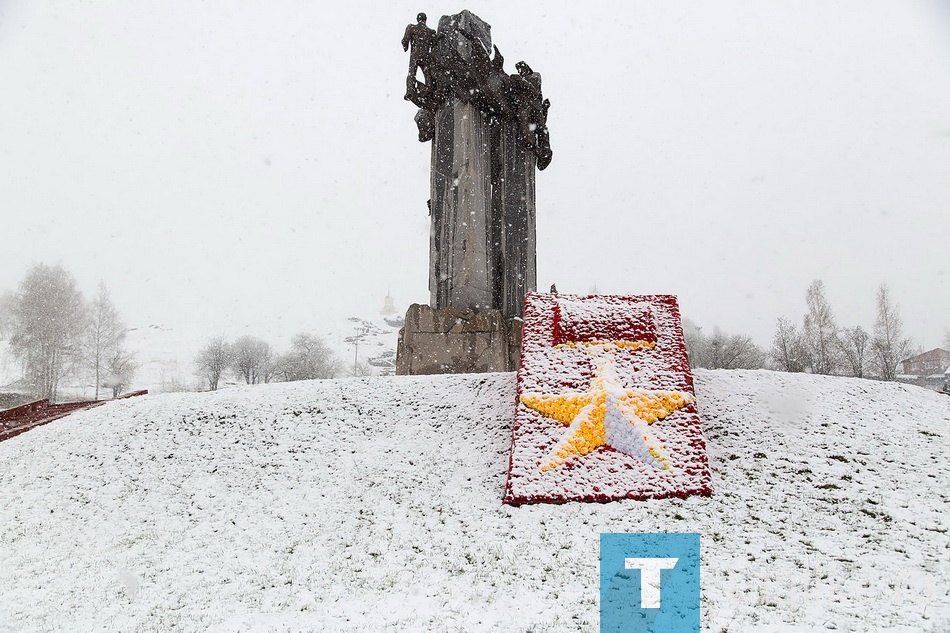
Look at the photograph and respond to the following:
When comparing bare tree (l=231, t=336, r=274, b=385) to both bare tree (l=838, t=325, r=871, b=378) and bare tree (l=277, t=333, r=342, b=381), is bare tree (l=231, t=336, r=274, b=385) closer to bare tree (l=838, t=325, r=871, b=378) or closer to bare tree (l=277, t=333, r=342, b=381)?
bare tree (l=277, t=333, r=342, b=381)

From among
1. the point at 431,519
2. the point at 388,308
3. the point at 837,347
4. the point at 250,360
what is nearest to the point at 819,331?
the point at 837,347

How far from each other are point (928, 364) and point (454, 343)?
5618cm

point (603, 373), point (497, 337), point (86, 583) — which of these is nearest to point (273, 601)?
point (86, 583)

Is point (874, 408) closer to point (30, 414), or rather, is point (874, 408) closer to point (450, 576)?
point (450, 576)

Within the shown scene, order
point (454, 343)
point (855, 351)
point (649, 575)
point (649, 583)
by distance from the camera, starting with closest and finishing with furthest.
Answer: point (649, 583), point (649, 575), point (454, 343), point (855, 351)

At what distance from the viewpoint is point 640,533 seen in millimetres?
5199

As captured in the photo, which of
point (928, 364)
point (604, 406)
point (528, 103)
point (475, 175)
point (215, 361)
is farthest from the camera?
point (928, 364)

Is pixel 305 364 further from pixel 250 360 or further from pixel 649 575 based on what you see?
pixel 649 575

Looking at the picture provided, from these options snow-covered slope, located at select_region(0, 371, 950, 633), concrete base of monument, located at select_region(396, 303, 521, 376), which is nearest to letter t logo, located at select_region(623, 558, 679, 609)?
snow-covered slope, located at select_region(0, 371, 950, 633)

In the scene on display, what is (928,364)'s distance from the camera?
50656 mm

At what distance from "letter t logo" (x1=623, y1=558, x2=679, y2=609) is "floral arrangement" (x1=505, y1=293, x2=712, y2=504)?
1083mm

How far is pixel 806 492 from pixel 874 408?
3088 mm

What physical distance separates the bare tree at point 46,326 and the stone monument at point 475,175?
26.9 m

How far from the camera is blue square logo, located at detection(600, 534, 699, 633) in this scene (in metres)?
3.97
